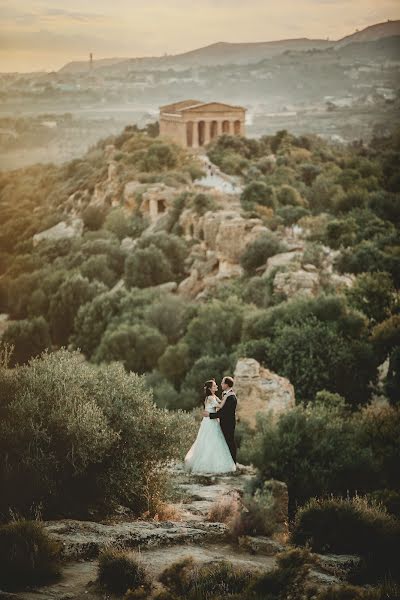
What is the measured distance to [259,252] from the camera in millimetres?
23047

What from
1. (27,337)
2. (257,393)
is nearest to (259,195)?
(27,337)

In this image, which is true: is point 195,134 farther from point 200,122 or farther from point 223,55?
point 223,55

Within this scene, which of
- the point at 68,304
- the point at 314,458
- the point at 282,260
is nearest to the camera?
the point at 314,458

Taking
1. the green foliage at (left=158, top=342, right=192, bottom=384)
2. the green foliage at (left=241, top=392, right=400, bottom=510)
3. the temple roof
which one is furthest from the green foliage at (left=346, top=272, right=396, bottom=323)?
the temple roof

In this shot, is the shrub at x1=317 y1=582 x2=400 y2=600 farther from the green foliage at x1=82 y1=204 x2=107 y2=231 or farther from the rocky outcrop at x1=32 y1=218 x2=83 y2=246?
the green foliage at x1=82 y1=204 x2=107 y2=231

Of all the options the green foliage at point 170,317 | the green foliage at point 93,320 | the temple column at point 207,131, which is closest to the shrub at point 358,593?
the green foliage at point 170,317

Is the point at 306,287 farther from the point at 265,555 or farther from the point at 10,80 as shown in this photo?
the point at 10,80

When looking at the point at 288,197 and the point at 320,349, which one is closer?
the point at 320,349

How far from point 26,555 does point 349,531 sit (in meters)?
3.19

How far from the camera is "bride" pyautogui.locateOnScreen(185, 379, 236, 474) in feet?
29.6

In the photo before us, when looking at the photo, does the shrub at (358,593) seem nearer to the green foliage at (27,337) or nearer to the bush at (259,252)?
the green foliage at (27,337)

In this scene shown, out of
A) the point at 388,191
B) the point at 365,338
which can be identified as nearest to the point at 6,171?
the point at 388,191

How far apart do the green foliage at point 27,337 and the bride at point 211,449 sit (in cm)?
1388

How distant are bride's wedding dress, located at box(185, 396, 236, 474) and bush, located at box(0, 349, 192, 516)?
0.77 meters
